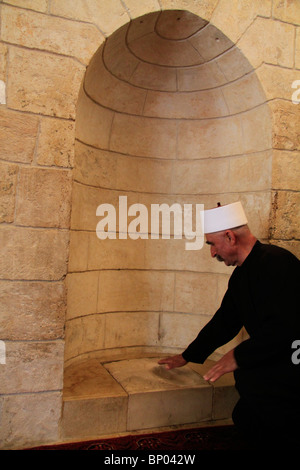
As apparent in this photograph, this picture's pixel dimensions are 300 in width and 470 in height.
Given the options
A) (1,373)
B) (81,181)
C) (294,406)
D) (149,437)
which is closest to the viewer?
(294,406)

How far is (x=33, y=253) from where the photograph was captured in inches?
94.1

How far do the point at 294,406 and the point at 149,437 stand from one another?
1012mm

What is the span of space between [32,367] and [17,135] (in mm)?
1451

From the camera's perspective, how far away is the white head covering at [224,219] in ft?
7.94

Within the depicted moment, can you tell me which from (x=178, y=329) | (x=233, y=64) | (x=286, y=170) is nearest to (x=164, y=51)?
(x=233, y=64)

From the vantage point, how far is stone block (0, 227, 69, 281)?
2.34 metres

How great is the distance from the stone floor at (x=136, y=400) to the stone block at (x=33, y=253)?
2.81ft

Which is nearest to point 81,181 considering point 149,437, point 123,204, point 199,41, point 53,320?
point 123,204

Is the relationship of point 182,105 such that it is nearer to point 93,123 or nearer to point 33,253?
point 93,123

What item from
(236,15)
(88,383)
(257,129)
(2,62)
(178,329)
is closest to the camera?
(2,62)

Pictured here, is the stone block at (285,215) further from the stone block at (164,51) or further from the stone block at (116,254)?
the stone block at (164,51)

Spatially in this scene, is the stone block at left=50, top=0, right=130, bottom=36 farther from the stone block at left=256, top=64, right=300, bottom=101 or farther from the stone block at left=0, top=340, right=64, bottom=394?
the stone block at left=0, top=340, right=64, bottom=394

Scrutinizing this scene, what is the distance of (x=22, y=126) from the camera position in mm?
2361
